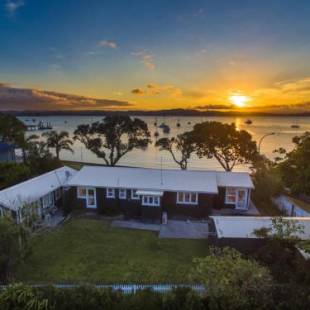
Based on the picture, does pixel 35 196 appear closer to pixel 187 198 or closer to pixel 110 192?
pixel 110 192

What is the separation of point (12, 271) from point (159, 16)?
1532 cm

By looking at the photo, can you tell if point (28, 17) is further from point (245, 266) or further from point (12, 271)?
point (245, 266)

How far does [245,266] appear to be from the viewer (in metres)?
7.23

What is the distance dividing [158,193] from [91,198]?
496cm

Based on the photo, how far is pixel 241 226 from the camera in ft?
39.1

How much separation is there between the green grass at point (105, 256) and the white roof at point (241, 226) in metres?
1.47

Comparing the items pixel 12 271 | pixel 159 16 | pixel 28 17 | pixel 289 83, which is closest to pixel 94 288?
pixel 12 271

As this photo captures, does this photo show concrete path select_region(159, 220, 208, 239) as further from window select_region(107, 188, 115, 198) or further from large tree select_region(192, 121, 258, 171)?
large tree select_region(192, 121, 258, 171)

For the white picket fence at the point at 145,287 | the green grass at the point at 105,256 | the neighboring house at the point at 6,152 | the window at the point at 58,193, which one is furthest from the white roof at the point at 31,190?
the neighboring house at the point at 6,152

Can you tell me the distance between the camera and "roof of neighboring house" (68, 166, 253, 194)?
16.4 m

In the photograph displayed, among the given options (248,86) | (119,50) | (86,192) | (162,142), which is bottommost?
(86,192)

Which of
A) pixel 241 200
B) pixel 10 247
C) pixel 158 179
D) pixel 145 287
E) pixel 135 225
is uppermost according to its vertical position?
pixel 158 179

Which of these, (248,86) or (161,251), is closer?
(161,251)

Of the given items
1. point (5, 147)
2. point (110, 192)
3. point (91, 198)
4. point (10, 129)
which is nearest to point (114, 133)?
point (10, 129)
